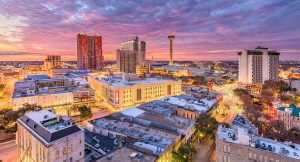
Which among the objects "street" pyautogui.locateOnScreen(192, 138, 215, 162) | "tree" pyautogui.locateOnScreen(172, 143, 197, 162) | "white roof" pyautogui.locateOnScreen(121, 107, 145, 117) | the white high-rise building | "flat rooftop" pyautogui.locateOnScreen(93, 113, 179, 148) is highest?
the white high-rise building

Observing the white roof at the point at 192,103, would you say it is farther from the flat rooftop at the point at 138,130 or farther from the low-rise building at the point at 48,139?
the low-rise building at the point at 48,139

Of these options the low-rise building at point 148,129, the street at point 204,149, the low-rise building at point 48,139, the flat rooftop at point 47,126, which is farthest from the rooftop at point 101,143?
the street at point 204,149

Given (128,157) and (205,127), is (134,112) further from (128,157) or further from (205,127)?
(128,157)

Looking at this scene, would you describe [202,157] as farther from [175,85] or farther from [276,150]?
[175,85]

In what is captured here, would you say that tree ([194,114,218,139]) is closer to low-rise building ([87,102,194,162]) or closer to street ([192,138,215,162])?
street ([192,138,215,162])

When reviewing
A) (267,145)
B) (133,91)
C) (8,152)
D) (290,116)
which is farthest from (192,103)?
(8,152)

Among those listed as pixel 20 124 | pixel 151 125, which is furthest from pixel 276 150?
pixel 20 124

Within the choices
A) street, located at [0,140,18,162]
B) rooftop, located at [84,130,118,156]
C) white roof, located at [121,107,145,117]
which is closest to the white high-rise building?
white roof, located at [121,107,145,117]
